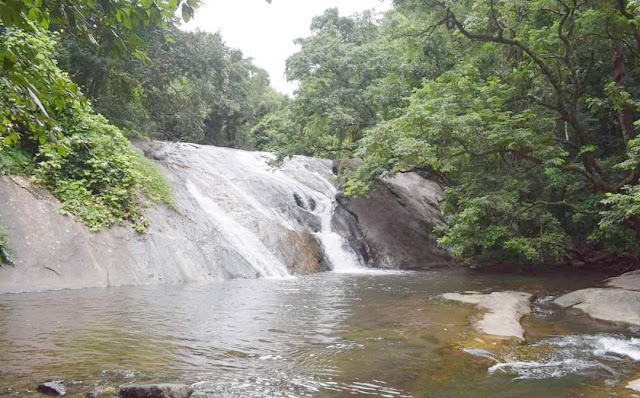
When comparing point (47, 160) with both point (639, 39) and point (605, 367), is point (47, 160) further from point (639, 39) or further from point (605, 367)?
point (639, 39)

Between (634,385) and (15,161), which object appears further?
(15,161)

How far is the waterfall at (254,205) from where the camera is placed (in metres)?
13.8

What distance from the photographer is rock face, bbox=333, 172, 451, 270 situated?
17359 mm

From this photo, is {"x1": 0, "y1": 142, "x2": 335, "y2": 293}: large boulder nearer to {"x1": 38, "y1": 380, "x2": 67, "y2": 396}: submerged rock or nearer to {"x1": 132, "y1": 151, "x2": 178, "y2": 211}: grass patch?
{"x1": 132, "y1": 151, "x2": 178, "y2": 211}: grass patch

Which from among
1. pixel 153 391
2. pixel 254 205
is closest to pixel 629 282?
pixel 153 391

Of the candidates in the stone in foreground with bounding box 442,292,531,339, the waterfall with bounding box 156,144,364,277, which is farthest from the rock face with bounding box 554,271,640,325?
the waterfall with bounding box 156,144,364,277

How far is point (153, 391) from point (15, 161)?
9.13 m

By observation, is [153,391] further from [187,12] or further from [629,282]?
[629,282]

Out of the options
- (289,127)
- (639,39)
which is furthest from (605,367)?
(289,127)

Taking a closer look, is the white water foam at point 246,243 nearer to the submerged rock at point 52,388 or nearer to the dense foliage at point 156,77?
the dense foliage at point 156,77

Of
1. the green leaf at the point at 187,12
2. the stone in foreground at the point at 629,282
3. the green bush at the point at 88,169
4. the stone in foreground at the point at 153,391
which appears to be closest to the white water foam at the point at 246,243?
the green bush at the point at 88,169

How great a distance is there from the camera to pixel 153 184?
42.8 feet

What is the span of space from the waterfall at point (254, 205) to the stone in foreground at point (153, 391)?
871cm

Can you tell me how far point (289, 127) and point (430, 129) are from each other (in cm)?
838
